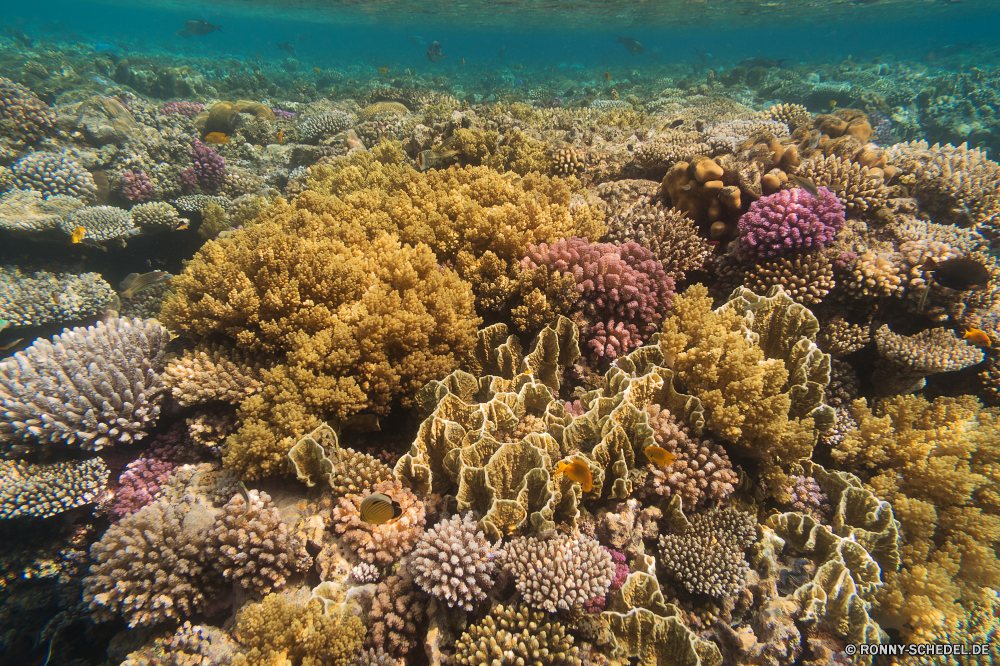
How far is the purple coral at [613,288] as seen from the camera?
4.57 m

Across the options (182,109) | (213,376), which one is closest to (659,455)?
(213,376)

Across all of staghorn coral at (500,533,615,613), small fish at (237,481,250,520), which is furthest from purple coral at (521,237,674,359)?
small fish at (237,481,250,520)

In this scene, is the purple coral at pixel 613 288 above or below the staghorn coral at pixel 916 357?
above

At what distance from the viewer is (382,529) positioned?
308cm

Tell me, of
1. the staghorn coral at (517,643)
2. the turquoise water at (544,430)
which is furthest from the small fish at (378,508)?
the staghorn coral at (517,643)

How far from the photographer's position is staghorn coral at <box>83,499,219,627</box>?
9.65ft

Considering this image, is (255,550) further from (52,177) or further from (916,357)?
(52,177)

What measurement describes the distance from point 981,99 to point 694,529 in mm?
30878

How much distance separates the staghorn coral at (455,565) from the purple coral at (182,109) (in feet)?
64.6

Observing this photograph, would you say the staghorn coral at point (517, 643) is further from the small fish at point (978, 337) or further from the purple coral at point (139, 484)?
the small fish at point (978, 337)

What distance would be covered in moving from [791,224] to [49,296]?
12.5 m

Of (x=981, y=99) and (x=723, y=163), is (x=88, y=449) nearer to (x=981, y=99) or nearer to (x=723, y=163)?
(x=723, y=163)

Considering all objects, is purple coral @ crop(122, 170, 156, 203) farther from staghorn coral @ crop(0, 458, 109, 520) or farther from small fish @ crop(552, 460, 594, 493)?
small fish @ crop(552, 460, 594, 493)

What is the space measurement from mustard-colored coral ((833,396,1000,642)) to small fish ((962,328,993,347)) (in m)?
0.73
